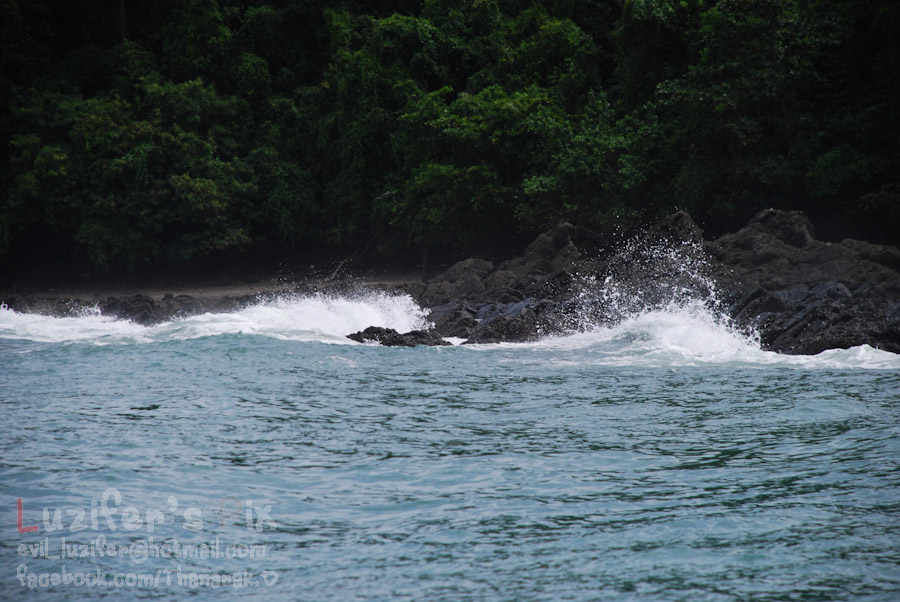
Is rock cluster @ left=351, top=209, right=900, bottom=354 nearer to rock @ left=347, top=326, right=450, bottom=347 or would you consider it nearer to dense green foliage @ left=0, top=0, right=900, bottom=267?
rock @ left=347, top=326, right=450, bottom=347

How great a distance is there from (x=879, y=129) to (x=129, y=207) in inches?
954

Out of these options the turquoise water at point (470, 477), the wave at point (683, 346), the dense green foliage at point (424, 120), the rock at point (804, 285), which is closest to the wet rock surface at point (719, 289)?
the rock at point (804, 285)

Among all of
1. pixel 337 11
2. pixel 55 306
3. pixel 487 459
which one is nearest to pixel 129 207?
pixel 55 306

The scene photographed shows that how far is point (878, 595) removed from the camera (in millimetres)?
4445

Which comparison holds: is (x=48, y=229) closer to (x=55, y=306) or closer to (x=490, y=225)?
(x=55, y=306)

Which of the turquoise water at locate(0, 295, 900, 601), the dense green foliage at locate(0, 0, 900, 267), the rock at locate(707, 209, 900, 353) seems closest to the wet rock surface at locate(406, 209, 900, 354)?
the rock at locate(707, 209, 900, 353)

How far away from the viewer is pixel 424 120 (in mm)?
28578

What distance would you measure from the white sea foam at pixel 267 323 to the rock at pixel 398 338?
0.40m

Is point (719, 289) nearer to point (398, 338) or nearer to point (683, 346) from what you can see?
point (683, 346)

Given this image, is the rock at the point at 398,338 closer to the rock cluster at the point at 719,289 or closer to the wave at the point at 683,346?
the rock cluster at the point at 719,289

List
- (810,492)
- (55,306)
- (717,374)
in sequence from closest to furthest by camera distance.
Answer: (810,492), (717,374), (55,306)

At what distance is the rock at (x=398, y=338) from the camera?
52.9ft

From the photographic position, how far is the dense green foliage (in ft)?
71.9

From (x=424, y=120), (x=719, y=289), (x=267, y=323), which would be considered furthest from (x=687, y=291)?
(x=424, y=120)
